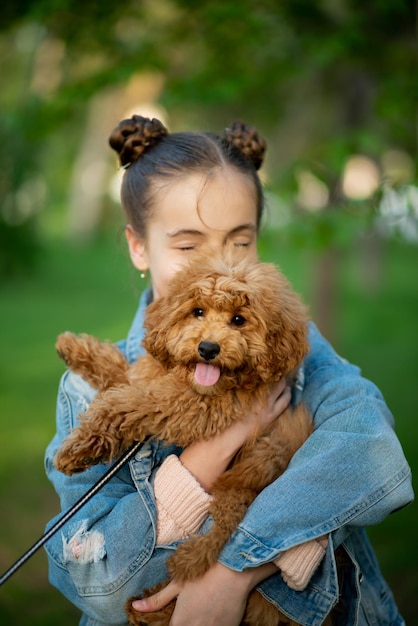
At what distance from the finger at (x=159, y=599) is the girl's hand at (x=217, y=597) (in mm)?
35

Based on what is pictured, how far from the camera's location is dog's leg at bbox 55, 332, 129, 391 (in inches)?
107

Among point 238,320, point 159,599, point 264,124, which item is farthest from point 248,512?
point 264,124

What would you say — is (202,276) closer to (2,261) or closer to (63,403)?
(63,403)

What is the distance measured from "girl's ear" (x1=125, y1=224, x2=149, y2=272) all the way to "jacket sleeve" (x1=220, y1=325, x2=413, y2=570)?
1128 millimetres

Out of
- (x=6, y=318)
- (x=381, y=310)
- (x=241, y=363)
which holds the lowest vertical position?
(x=381, y=310)

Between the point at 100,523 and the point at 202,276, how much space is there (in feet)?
3.06

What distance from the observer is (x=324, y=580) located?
2186mm

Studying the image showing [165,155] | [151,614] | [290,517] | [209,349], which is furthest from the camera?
[165,155]

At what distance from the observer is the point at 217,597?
2.13 meters

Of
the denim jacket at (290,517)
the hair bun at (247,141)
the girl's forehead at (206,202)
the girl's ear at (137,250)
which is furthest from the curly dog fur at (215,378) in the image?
the hair bun at (247,141)

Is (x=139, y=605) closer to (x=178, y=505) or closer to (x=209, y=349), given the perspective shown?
(x=178, y=505)

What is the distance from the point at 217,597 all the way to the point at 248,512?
276 mm

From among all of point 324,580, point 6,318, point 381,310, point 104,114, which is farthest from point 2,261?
point 324,580

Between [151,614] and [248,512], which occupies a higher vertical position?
[248,512]
